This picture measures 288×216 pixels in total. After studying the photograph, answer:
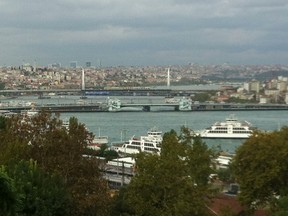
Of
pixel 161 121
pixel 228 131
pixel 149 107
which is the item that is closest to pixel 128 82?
pixel 149 107

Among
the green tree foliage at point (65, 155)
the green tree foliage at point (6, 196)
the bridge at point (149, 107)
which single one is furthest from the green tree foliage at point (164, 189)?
the bridge at point (149, 107)

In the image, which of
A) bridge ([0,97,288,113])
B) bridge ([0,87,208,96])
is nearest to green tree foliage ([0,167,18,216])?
bridge ([0,97,288,113])

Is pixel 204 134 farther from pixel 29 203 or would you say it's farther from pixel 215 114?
pixel 29 203

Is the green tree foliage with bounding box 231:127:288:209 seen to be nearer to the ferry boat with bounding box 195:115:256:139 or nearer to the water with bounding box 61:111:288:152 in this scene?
the water with bounding box 61:111:288:152

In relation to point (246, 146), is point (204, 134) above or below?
below

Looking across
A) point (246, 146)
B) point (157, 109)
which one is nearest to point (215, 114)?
point (157, 109)

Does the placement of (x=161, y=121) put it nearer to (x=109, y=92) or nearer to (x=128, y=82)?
(x=109, y=92)
